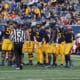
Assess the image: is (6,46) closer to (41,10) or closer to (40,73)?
(40,73)

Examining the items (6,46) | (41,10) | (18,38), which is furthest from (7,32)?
(41,10)

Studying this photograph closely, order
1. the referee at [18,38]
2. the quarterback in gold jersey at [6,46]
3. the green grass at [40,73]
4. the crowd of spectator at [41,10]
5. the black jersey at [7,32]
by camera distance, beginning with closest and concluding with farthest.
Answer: the green grass at [40,73], the referee at [18,38], the black jersey at [7,32], the quarterback in gold jersey at [6,46], the crowd of spectator at [41,10]

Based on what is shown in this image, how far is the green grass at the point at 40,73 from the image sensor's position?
1645 centimetres

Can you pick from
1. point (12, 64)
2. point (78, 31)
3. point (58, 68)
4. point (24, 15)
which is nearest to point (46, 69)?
point (58, 68)

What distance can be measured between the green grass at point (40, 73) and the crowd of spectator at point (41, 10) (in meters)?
10.1

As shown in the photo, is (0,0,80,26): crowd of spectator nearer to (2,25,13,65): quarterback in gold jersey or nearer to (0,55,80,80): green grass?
(2,25,13,65): quarterback in gold jersey

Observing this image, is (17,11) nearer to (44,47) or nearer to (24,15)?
(24,15)

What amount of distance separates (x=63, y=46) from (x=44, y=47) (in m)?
0.74

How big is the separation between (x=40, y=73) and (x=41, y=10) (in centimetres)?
1448

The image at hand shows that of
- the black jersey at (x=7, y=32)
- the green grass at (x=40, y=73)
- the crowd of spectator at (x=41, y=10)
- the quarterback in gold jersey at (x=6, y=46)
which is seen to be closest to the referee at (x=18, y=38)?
the green grass at (x=40, y=73)

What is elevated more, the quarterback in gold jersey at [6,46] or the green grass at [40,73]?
the quarterback in gold jersey at [6,46]

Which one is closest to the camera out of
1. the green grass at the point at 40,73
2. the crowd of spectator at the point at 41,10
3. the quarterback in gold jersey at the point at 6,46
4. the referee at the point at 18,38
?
the green grass at the point at 40,73

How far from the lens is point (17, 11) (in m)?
32.2

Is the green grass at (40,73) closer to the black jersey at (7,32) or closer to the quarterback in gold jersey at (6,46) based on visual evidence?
the quarterback in gold jersey at (6,46)
